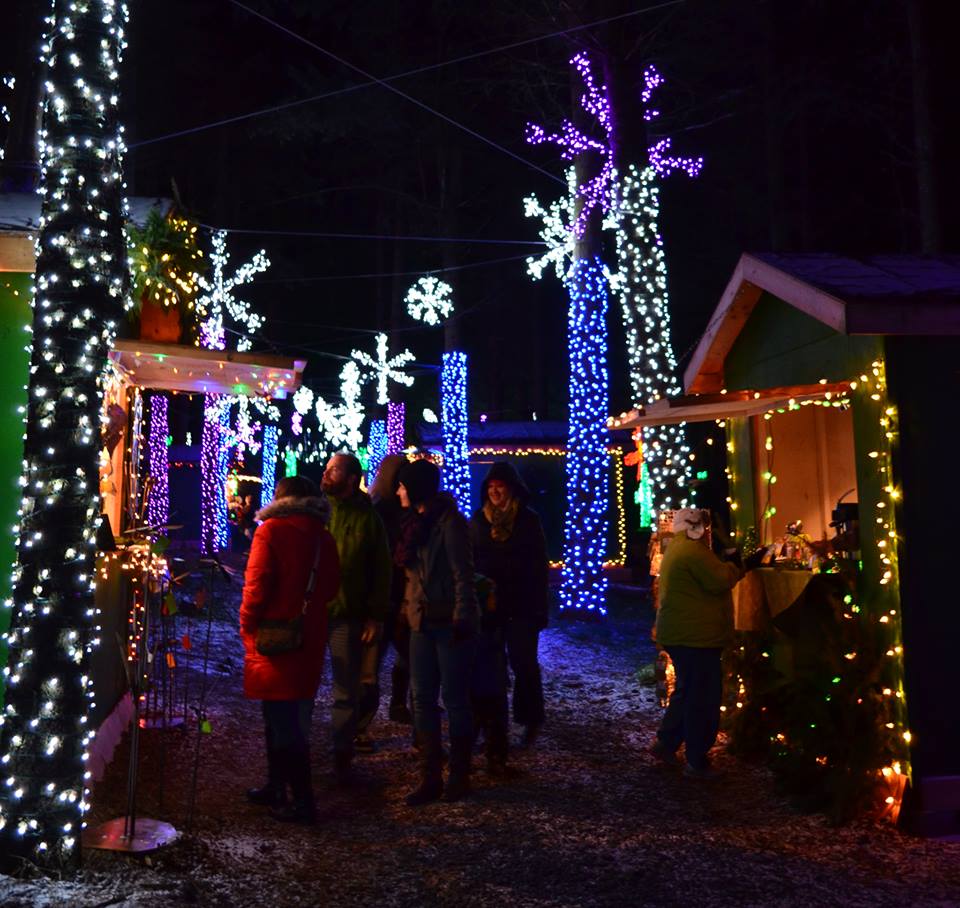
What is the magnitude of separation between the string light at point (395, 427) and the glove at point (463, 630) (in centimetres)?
1892

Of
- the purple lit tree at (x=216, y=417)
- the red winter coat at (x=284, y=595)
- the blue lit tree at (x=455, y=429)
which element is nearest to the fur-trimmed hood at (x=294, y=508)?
the red winter coat at (x=284, y=595)

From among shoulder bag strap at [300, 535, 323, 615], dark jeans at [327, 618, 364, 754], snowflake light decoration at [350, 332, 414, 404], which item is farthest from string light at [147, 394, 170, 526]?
shoulder bag strap at [300, 535, 323, 615]

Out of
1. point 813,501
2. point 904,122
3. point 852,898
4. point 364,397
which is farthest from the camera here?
point 364,397

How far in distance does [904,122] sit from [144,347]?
16.3 meters

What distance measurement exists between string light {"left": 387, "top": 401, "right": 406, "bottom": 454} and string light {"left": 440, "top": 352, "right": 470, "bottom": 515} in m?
3.67

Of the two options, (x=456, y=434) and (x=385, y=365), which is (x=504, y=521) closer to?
(x=456, y=434)

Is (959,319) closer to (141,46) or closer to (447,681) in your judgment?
(447,681)

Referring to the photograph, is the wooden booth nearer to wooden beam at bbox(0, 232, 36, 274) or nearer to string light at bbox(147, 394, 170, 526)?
wooden beam at bbox(0, 232, 36, 274)

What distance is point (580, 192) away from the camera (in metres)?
15.4

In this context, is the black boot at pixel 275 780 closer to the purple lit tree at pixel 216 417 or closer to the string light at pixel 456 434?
the string light at pixel 456 434

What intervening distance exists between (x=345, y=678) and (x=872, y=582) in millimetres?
3317

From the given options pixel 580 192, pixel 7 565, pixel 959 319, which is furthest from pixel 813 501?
pixel 580 192

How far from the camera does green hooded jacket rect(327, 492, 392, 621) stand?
6258mm

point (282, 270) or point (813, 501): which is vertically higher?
point (282, 270)
